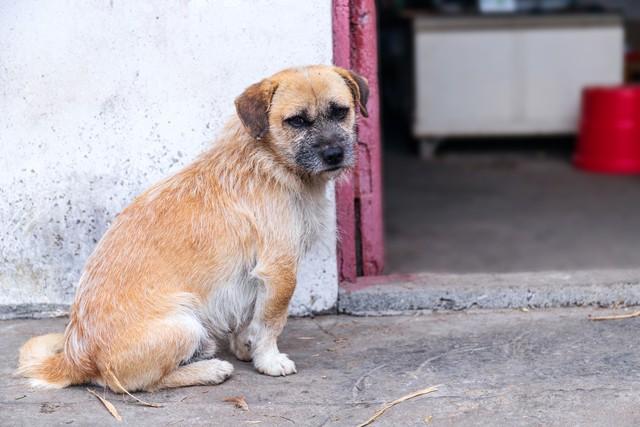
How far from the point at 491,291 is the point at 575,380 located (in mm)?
1067

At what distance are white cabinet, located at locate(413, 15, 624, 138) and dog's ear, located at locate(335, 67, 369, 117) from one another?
17.5 feet

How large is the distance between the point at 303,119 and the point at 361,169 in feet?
3.83

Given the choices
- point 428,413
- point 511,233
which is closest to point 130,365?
point 428,413

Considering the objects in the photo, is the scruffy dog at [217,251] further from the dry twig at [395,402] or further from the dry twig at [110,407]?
the dry twig at [395,402]

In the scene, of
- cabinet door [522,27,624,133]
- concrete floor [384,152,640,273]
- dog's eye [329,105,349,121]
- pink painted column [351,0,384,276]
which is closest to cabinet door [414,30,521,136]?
cabinet door [522,27,624,133]

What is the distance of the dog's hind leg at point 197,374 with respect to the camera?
4.25 metres

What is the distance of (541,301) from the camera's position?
519 centimetres

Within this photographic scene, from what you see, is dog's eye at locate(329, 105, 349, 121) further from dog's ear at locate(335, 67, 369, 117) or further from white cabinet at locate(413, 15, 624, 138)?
white cabinet at locate(413, 15, 624, 138)

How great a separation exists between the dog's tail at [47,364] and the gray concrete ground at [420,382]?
0.16ft

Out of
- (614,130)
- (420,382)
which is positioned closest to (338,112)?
(420,382)

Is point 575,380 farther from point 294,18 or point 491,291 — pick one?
point 294,18

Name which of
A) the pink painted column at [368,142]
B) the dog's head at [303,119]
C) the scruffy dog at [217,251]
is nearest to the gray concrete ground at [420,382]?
the scruffy dog at [217,251]

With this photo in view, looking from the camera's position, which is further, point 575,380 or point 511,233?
point 511,233

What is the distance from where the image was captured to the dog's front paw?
4418 millimetres
